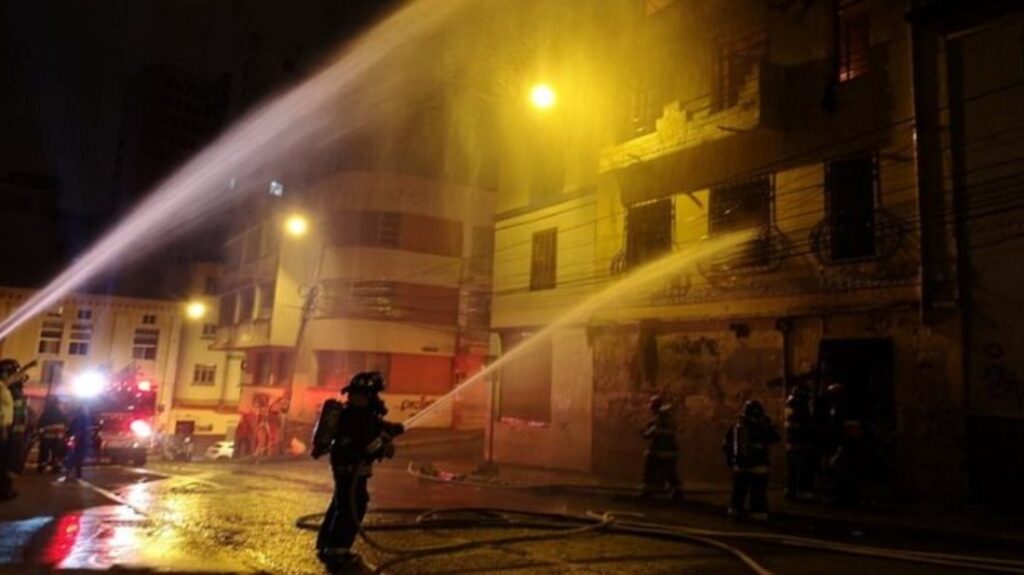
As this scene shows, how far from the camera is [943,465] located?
1255cm

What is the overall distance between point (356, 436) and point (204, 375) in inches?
1741

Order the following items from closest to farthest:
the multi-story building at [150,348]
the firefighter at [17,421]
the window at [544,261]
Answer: the firefighter at [17,421]
the window at [544,261]
the multi-story building at [150,348]

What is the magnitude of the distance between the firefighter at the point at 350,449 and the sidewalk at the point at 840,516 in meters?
6.62

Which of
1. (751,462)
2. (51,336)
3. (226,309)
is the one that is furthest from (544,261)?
(51,336)

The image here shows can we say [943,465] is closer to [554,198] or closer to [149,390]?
[554,198]

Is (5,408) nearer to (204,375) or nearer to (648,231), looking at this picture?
(648,231)

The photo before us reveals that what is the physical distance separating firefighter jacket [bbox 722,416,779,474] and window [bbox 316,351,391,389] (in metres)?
22.5

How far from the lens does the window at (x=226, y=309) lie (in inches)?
1671

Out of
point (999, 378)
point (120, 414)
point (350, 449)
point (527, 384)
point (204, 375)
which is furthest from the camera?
point (204, 375)

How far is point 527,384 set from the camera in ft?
70.2

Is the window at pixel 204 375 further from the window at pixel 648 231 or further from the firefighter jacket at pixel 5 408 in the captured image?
the firefighter jacket at pixel 5 408

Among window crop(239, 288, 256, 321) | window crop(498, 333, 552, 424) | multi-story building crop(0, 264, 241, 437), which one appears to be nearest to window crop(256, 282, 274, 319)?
window crop(239, 288, 256, 321)

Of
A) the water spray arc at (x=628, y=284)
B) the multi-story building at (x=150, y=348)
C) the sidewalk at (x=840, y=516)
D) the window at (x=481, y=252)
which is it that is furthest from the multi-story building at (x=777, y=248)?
the multi-story building at (x=150, y=348)

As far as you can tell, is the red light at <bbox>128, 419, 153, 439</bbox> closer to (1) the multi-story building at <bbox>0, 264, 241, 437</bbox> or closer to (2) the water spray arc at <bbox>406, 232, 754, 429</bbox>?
(2) the water spray arc at <bbox>406, 232, 754, 429</bbox>
